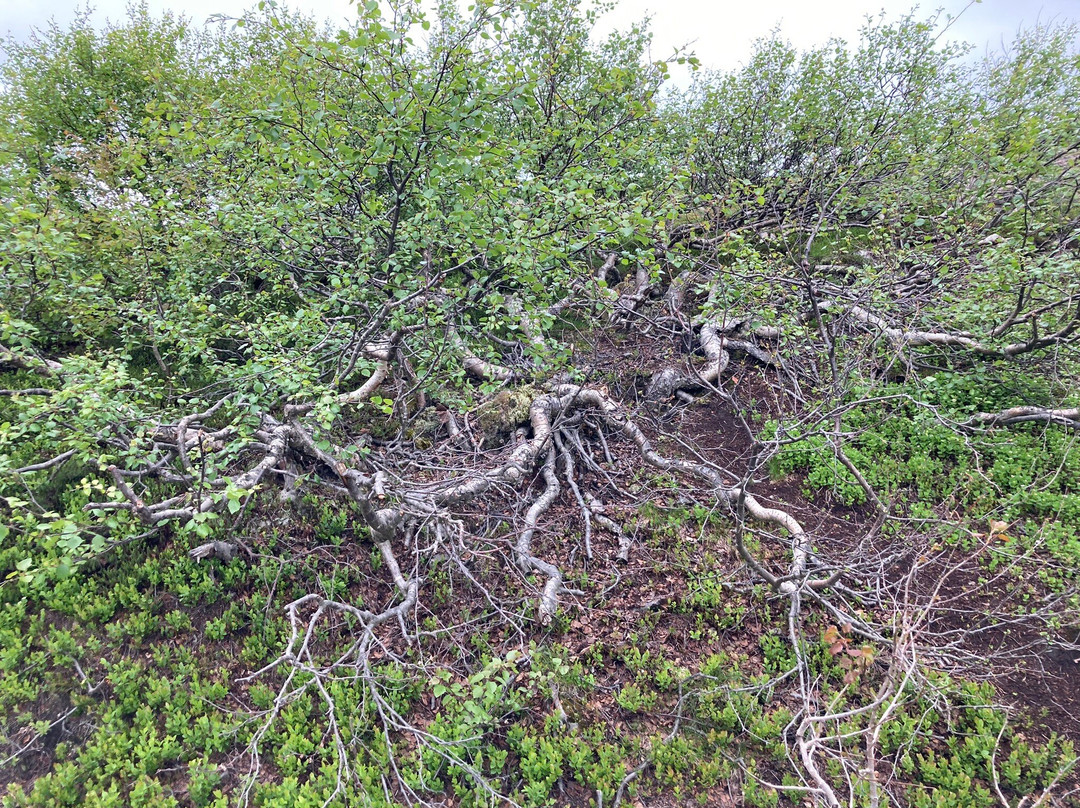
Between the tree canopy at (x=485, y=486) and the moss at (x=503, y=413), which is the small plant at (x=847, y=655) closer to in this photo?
the tree canopy at (x=485, y=486)

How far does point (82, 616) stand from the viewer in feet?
15.1

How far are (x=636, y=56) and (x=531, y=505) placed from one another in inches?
359

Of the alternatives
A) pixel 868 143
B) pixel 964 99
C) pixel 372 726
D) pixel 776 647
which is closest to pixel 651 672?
pixel 776 647

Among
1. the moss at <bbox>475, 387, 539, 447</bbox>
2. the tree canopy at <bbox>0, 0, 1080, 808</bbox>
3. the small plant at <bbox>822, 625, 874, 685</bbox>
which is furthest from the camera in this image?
the moss at <bbox>475, 387, 539, 447</bbox>

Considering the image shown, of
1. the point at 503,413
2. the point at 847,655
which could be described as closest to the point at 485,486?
the point at 503,413

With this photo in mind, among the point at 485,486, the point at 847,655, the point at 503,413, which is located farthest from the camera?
the point at 503,413

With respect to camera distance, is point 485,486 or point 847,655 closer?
point 847,655

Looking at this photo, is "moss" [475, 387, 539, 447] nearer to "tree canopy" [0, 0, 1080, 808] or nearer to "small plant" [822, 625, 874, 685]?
"tree canopy" [0, 0, 1080, 808]

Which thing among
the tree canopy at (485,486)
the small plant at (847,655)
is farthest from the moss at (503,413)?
the small plant at (847,655)

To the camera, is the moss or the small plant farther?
the moss

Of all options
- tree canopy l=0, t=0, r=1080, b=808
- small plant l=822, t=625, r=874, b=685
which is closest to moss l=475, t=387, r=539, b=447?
tree canopy l=0, t=0, r=1080, b=808

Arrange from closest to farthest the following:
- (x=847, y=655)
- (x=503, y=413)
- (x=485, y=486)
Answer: (x=847, y=655)
(x=485, y=486)
(x=503, y=413)

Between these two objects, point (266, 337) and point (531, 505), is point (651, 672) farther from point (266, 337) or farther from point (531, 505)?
point (266, 337)

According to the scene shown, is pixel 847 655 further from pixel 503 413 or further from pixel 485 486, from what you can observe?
pixel 503 413
